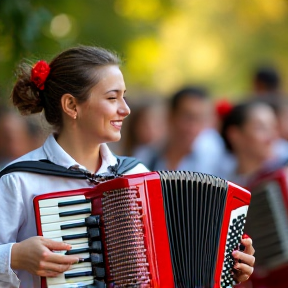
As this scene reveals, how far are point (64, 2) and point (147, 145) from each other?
1959 millimetres

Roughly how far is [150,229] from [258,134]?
340 centimetres

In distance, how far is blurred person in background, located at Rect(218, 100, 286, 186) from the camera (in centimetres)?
761

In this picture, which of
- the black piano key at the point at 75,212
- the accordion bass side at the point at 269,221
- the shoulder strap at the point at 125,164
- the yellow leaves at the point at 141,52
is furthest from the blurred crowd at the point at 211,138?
the yellow leaves at the point at 141,52

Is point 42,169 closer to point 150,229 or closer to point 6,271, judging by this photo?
point 6,271

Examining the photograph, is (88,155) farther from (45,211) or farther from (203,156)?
(203,156)

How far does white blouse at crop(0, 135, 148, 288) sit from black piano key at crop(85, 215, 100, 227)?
31cm

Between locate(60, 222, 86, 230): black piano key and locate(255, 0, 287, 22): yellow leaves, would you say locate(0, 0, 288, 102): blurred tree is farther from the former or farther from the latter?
locate(60, 222, 86, 230): black piano key

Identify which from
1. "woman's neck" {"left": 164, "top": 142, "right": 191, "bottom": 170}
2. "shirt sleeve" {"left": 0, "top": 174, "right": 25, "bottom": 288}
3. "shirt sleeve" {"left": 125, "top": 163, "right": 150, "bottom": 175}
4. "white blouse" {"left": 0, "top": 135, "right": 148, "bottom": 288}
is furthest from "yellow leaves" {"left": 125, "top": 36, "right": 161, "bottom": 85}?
"shirt sleeve" {"left": 0, "top": 174, "right": 25, "bottom": 288}

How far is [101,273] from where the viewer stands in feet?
15.0

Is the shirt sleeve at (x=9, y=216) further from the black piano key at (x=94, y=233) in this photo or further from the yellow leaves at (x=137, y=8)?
the yellow leaves at (x=137, y=8)

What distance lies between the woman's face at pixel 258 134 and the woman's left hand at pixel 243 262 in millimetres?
2895

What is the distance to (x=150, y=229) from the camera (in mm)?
4539

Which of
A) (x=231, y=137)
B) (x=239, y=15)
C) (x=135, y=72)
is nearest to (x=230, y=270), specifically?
(x=231, y=137)

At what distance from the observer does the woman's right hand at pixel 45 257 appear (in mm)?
Result: 4523
